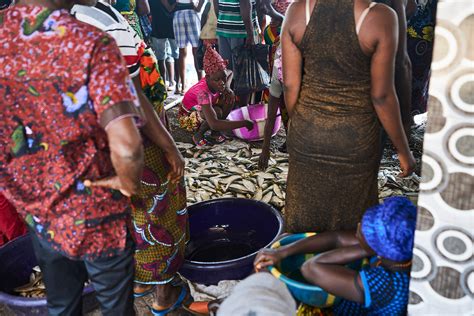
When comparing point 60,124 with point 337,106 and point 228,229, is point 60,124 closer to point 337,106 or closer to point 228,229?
point 337,106

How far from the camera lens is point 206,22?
6.73 m

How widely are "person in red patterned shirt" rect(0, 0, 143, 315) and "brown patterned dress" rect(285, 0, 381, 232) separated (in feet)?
3.33

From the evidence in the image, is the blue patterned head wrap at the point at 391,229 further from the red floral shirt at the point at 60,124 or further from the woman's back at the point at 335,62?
the red floral shirt at the point at 60,124

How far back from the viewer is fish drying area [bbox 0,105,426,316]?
12.9ft

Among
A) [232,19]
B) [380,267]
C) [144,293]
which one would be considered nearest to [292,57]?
[380,267]

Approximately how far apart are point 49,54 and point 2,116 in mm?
318

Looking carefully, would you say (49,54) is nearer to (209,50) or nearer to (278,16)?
(209,50)

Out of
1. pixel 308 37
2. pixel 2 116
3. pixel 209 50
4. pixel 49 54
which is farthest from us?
pixel 209 50

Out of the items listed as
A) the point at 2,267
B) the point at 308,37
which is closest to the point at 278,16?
the point at 308,37

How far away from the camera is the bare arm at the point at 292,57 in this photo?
7.01 ft

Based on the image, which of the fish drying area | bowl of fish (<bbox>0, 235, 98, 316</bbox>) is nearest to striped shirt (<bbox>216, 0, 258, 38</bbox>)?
the fish drying area

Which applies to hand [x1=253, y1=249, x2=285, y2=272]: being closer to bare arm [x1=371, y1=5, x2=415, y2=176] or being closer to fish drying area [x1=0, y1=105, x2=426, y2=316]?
bare arm [x1=371, y1=5, x2=415, y2=176]

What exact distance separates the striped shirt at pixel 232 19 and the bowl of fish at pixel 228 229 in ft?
10.4

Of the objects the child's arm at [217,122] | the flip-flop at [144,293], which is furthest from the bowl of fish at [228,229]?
the child's arm at [217,122]
